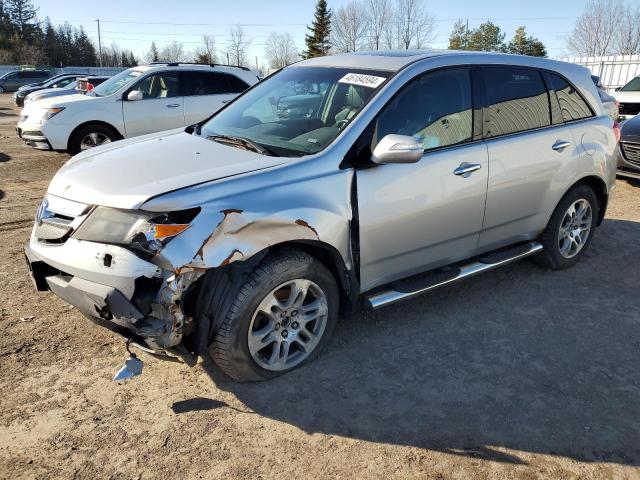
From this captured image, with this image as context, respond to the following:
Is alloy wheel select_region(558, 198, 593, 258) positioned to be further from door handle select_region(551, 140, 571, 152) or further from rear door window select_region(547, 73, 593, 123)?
rear door window select_region(547, 73, 593, 123)

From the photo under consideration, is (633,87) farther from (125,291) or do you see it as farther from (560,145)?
(125,291)

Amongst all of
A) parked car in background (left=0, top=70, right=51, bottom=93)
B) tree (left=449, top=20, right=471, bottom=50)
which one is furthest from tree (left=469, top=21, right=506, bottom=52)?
parked car in background (left=0, top=70, right=51, bottom=93)

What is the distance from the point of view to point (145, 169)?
3.10 metres

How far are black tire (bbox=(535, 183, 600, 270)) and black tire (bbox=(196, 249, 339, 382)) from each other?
8.20ft

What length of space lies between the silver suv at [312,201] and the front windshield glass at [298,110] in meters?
0.02

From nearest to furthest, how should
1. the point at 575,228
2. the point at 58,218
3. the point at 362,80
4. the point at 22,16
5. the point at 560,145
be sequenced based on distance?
the point at 58,218 < the point at 362,80 < the point at 560,145 < the point at 575,228 < the point at 22,16

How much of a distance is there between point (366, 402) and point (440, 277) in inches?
45.9

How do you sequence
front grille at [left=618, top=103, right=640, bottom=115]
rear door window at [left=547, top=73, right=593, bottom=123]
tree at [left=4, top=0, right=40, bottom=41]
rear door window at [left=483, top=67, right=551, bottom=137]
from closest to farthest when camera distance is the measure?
rear door window at [left=483, top=67, right=551, bottom=137] → rear door window at [left=547, top=73, right=593, bottom=123] → front grille at [left=618, top=103, right=640, bottom=115] → tree at [left=4, top=0, right=40, bottom=41]

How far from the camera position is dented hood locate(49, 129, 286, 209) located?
111 inches

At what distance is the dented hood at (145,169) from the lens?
9.23ft

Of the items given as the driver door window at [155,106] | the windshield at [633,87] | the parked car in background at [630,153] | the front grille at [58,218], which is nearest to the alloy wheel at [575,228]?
the parked car in background at [630,153]

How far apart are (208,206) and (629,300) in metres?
3.66

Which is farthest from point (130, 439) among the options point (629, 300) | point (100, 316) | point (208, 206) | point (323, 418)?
point (629, 300)

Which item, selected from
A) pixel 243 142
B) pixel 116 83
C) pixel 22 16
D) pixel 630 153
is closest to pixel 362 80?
pixel 243 142
